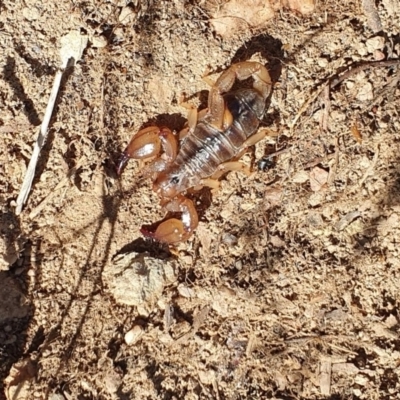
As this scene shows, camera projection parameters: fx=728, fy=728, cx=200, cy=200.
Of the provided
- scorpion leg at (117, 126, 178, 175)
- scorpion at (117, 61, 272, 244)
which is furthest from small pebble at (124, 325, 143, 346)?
scorpion leg at (117, 126, 178, 175)

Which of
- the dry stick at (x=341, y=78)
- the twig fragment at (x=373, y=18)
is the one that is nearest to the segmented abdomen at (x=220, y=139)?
the dry stick at (x=341, y=78)

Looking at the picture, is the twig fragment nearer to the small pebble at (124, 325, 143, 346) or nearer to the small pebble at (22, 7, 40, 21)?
the small pebble at (22, 7, 40, 21)

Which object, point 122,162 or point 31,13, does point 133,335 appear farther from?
point 31,13

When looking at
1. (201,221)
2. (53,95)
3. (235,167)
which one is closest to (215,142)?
(235,167)

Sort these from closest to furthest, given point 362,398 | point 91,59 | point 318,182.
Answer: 1. point 362,398
2. point 318,182
3. point 91,59

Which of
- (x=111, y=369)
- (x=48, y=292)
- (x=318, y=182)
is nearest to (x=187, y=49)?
(x=318, y=182)

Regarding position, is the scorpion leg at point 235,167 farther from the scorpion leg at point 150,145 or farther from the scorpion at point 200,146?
the scorpion leg at point 150,145

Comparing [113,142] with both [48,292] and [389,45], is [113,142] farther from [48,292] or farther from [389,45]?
[389,45]
